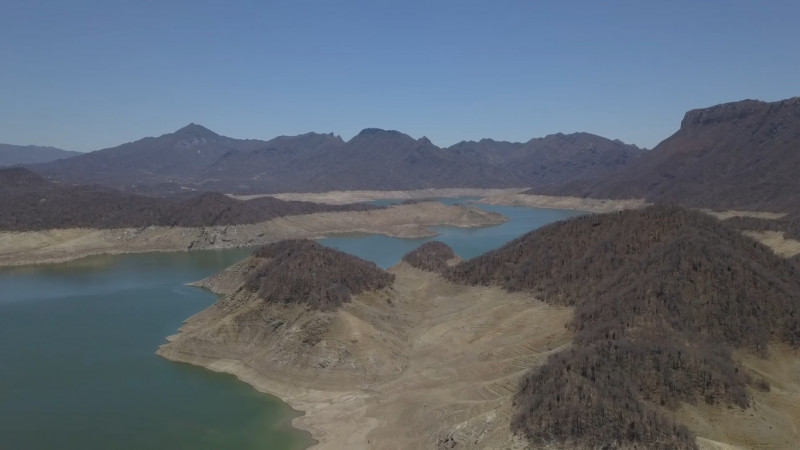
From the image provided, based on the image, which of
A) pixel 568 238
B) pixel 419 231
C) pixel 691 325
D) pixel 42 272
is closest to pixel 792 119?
pixel 419 231

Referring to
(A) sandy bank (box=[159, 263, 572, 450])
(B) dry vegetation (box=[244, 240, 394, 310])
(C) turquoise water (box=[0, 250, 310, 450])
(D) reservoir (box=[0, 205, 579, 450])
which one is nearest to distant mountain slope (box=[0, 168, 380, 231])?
(D) reservoir (box=[0, 205, 579, 450])

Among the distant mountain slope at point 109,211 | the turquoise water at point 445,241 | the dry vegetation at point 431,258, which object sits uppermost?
the distant mountain slope at point 109,211

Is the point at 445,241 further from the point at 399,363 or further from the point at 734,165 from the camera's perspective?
the point at 734,165

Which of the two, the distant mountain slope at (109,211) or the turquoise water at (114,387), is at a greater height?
the distant mountain slope at (109,211)

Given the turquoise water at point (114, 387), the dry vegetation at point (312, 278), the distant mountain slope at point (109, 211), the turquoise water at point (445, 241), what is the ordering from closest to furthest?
the turquoise water at point (114, 387) → the dry vegetation at point (312, 278) → the turquoise water at point (445, 241) → the distant mountain slope at point (109, 211)

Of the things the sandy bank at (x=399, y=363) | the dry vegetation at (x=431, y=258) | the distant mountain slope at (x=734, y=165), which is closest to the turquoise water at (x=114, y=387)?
the sandy bank at (x=399, y=363)

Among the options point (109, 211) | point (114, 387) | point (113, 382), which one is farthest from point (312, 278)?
point (109, 211)

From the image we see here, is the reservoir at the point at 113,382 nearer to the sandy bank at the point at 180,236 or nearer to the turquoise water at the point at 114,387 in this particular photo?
the turquoise water at the point at 114,387

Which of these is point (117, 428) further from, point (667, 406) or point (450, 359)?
point (667, 406)
